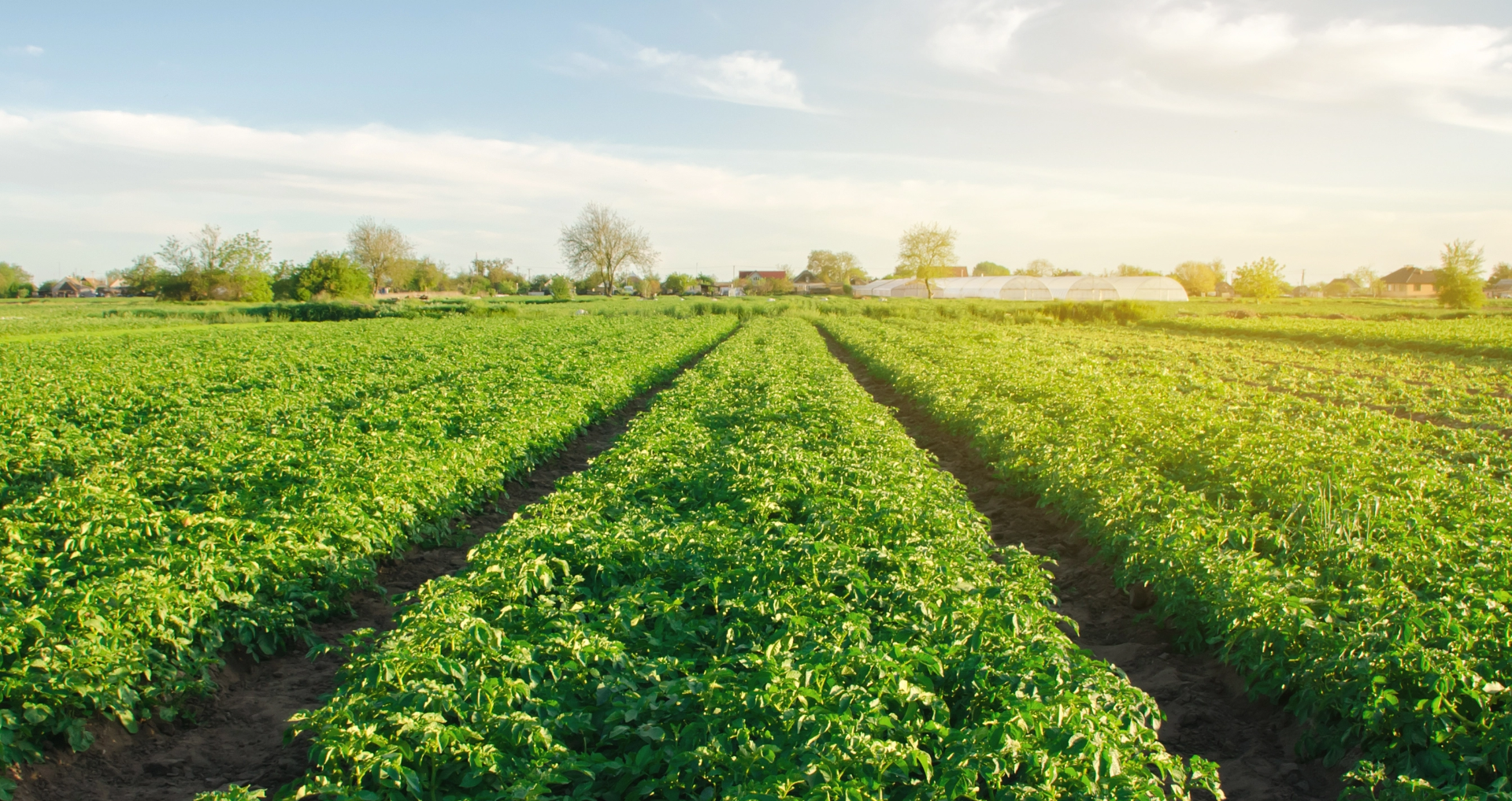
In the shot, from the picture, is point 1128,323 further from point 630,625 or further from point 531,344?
point 630,625

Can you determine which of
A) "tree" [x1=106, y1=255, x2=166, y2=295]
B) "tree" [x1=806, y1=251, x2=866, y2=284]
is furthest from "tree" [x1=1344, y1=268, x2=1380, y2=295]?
"tree" [x1=106, y1=255, x2=166, y2=295]

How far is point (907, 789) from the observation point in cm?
318

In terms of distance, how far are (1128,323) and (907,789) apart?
182 ft

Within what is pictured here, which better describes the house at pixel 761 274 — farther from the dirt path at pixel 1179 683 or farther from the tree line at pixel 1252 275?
the dirt path at pixel 1179 683

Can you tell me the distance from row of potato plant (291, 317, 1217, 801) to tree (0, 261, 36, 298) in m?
136

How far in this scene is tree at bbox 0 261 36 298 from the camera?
103 m

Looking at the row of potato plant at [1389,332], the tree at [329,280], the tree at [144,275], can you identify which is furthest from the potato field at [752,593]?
the tree at [144,275]

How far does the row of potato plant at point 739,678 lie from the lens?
121 inches

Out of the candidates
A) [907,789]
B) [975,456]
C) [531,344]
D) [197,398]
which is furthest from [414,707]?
[531,344]

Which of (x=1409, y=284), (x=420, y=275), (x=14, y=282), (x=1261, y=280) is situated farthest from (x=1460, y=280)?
(x=14, y=282)

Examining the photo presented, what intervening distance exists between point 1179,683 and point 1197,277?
115820 mm

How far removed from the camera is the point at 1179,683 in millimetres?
5754

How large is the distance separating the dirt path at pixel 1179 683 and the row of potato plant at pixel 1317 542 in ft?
0.79

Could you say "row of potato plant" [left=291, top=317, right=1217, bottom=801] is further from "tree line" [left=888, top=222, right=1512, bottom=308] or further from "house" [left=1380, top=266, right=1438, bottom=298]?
"house" [left=1380, top=266, right=1438, bottom=298]
